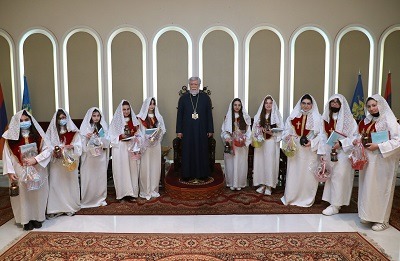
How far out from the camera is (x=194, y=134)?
524 centimetres

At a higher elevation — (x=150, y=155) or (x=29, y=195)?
(x=150, y=155)

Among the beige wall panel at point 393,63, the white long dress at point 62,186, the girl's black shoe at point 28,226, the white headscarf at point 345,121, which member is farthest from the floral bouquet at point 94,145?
the beige wall panel at point 393,63

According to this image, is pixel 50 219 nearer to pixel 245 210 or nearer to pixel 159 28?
pixel 245 210

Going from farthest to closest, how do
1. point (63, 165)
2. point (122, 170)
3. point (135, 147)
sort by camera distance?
1. point (122, 170)
2. point (135, 147)
3. point (63, 165)

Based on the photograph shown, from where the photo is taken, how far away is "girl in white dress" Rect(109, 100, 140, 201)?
4.86 meters

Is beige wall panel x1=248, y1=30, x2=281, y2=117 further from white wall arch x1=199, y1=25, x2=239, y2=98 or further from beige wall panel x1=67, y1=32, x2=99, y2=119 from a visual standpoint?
beige wall panel x1=67, y1=32, x2=99, y2=119

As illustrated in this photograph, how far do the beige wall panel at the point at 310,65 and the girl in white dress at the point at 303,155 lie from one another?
6.35 feet

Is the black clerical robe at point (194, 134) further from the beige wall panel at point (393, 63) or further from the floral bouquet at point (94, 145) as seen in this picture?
the beige wall panel at point (393, 63)

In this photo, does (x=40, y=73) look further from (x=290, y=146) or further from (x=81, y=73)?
(x=290, y=146)

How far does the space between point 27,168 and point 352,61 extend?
6.53 metres

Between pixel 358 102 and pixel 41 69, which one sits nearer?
pixel 358 102

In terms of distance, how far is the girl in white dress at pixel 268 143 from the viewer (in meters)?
5.23

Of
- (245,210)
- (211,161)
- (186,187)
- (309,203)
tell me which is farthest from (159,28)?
(309,203)

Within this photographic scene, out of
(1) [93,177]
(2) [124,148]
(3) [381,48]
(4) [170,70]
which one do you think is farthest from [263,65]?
(1) [93,177]
